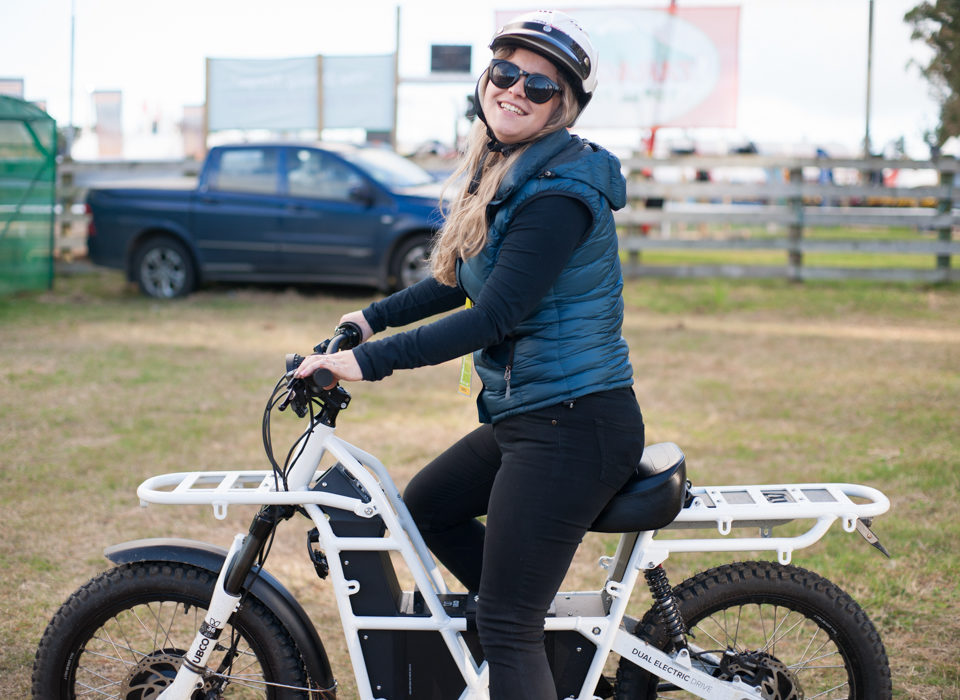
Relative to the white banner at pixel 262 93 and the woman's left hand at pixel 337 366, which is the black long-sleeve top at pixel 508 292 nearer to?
the woman's left hand at pixel 337 366

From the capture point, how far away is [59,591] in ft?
13.2

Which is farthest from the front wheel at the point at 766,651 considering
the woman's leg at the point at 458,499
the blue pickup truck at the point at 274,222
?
the blue pickup truck at the point at 274,222

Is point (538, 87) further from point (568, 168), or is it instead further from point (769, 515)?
point (769, 515)

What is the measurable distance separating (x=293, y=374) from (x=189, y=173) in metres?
12.9

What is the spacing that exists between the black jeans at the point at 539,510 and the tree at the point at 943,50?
19.0 ft

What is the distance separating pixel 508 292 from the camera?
2291 millimetres

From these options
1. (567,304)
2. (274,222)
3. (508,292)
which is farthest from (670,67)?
(508,292)

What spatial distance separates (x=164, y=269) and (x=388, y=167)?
9.69 ft

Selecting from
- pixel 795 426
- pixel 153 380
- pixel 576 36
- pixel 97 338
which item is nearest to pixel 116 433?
pixel 153 380

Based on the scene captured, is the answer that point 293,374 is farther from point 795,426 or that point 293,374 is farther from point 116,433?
point 795,426

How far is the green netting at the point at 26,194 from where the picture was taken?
11.7 m

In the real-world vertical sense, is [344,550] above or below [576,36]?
below

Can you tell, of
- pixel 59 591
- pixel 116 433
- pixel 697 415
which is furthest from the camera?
pixel 697 415

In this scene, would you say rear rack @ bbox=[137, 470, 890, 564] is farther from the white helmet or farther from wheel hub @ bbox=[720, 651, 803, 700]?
the white helmet
